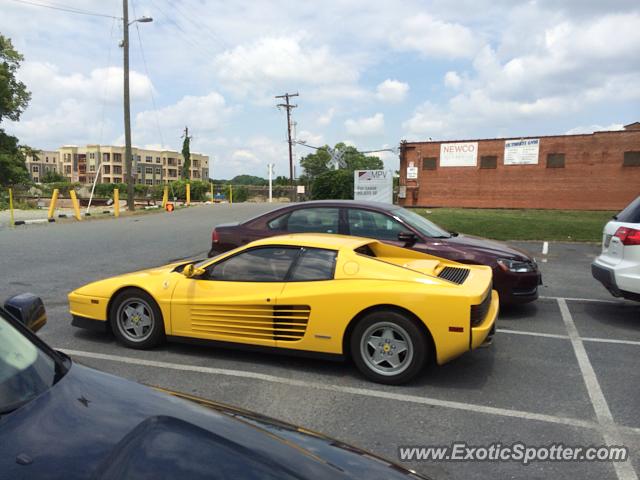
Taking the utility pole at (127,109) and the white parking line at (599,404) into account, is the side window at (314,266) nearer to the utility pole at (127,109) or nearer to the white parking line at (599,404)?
the white parking line at (599,404)

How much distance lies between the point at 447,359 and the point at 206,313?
2.25m

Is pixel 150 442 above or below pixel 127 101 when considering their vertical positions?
below

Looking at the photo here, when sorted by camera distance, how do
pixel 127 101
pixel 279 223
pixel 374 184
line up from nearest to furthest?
pixel 279 223 < pixel 374 184 < pixel 127 101

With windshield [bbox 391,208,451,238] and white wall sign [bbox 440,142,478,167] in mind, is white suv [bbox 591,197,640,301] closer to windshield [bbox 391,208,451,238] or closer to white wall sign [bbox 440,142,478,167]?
windshield [bbox 391,208,451,238]

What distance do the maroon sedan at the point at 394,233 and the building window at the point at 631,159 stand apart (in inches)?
1073

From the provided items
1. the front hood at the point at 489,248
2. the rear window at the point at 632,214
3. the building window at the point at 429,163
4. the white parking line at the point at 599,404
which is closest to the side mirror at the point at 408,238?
the front hood at the point at 489,248

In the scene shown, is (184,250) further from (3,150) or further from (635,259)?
(3,150)

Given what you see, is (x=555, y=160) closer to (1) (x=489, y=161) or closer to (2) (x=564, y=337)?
(1) (x=489, y=161)

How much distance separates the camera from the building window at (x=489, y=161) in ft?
104

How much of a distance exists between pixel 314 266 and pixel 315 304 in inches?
16.0

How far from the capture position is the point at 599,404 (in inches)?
160

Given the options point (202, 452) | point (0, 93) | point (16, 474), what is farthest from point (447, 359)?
point (0, 93)

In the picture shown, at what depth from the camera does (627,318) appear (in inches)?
274

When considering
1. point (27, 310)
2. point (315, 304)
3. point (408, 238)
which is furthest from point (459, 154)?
point (27, 310)
